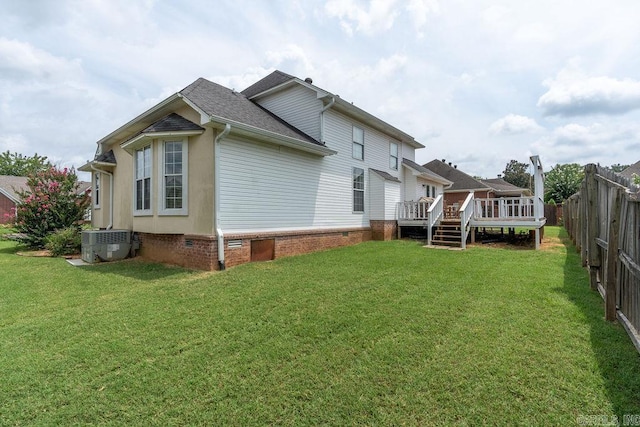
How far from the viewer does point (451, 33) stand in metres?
9.87

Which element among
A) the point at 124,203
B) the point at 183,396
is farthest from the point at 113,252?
the point at 183,396

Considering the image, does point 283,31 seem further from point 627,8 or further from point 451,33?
point 627,8

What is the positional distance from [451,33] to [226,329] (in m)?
10.9

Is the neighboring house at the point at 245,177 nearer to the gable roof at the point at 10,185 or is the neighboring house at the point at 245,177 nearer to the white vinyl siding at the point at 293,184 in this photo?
the white vinyl siding at the point at 293,184

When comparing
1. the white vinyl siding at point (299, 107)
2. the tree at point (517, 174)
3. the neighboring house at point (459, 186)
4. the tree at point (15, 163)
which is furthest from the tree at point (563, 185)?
the tree at point (15, 163)

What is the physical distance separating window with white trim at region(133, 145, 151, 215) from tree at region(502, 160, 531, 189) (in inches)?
2457

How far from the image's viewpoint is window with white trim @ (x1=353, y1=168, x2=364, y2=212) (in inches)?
504

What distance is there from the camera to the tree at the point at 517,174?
56.4m

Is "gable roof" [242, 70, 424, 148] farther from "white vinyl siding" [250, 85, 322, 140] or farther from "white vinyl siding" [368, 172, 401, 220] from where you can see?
"white vinyl siding" [368, 172, 401, 220]

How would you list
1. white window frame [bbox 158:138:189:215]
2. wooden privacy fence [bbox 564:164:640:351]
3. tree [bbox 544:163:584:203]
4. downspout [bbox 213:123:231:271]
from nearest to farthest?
1. wooden privacy fence [bbox 564:164:640:351]
2. downspout [bbox 213:123:231:271]
3. white window frame [bbox 158:138:189:215]
4. tree [bbox 544:163:584:203]

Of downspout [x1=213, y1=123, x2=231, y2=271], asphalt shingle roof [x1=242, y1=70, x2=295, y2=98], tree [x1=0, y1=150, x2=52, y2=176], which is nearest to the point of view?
downspout [x1=213, y1=123, x2=231, y2=271]

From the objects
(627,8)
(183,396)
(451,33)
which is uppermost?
(451,33)

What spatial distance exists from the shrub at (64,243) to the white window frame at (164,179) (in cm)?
560

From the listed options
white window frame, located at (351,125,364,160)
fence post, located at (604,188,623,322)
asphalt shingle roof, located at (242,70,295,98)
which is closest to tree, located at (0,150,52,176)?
asphalt shingle roof, located at (242,70,295,98)
